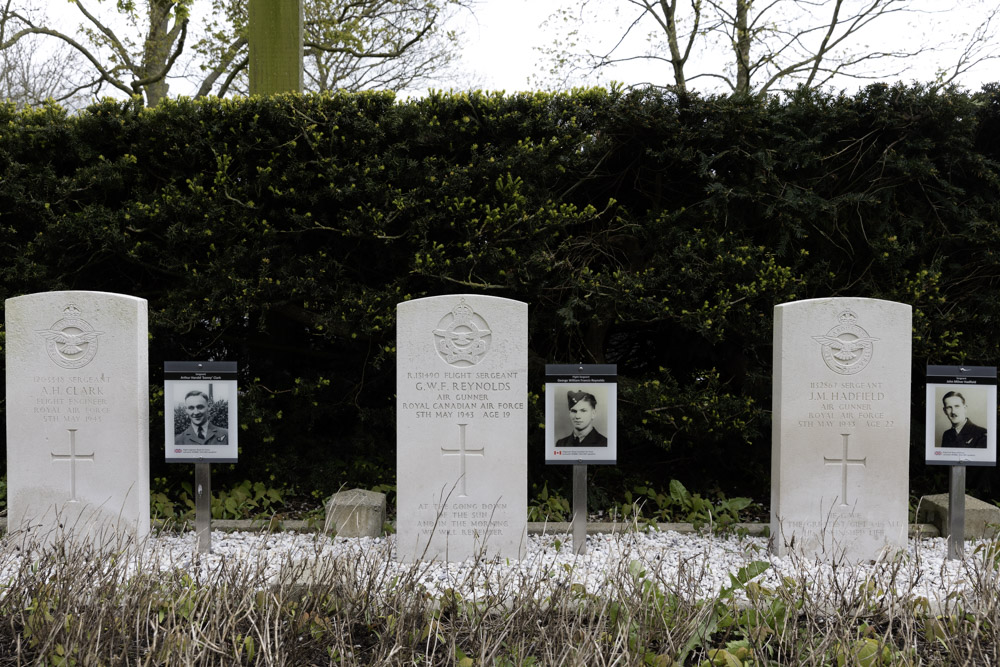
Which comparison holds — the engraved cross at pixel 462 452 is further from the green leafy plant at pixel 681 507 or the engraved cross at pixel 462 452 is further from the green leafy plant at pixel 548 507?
the green leafy plant at pixel 681 507

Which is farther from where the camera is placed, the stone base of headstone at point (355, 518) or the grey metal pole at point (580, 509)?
the stone base of headstone at point (355, 518)

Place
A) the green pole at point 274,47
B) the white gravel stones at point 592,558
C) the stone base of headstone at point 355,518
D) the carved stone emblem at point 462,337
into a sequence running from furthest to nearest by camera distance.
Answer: the green pole at point 274,47 < the stone base of headstone at point 355,518 < the carved stone emblem at point 462,337 < the white gravel stones at point 592,558

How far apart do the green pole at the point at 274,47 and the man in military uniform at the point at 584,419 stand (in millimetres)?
4327

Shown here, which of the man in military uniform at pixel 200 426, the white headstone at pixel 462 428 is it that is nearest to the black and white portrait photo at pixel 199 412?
the man in military uniform at pixel 200 426

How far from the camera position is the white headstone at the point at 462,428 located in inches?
173

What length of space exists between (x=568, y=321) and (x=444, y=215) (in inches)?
47.8

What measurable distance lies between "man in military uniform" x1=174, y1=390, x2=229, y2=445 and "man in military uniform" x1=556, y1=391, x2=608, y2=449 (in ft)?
7.22

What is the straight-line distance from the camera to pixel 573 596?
296 centimetres

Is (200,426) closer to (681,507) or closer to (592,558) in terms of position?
(592,558)

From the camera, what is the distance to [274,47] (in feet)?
22.4

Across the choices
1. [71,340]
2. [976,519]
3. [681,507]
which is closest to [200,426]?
[71,340]

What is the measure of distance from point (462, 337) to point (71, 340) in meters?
2.42

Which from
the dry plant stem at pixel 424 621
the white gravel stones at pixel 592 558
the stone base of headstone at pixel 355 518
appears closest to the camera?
the dry plant stem at pixel 424 621

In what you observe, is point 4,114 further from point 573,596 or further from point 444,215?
point 573,596
